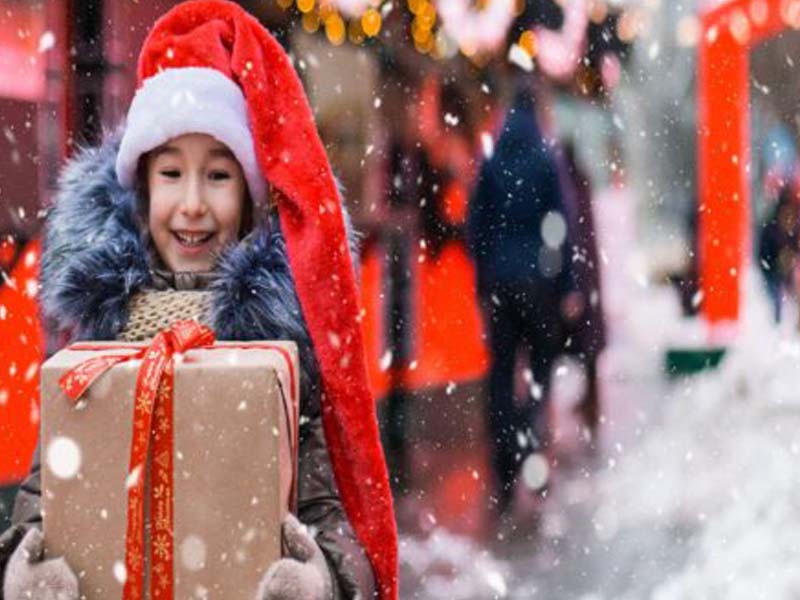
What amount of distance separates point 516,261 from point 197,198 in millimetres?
4113

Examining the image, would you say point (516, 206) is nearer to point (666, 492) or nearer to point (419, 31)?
point (419, 31)

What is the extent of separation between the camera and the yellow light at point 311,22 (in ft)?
17.7

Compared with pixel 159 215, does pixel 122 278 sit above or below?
below

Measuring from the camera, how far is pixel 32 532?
6.23ft

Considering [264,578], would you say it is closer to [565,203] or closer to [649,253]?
[565,203]

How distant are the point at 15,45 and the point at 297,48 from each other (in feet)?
4.18

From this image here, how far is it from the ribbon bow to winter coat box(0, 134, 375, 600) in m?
0.28

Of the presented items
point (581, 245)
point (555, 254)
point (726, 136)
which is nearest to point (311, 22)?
point (555, 254)

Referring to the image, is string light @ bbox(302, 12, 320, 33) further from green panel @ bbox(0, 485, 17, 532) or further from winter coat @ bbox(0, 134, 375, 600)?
winter coat @ bbox(0, 134, 375, 600)

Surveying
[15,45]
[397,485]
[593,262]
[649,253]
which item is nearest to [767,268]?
[649,253]

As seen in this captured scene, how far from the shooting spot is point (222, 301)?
214cm

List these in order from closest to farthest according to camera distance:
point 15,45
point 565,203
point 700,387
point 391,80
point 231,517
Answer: point 231,517
point 15,45
point 391,80
point 565,203
point 700,387

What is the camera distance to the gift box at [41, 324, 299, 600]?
185 cm

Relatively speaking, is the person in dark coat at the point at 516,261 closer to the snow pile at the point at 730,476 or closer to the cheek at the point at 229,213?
the snow pile at the point at 730,476
